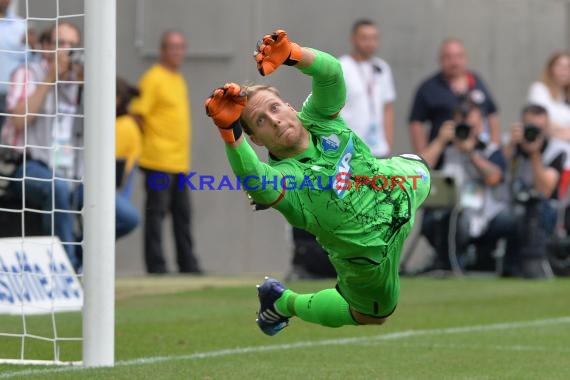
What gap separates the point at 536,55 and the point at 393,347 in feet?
28.6

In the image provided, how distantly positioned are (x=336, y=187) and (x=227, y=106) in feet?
2.82

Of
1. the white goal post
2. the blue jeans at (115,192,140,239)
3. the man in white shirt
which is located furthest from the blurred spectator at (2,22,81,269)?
the man in white shirt

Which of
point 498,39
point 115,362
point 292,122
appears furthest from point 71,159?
point 498,39

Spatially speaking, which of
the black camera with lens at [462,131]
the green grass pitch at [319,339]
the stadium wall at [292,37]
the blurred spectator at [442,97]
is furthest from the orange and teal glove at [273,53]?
the stadium wall at [292,37]

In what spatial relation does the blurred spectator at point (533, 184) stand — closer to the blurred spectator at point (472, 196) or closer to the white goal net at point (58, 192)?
the blurred spectator at point (472, 196)

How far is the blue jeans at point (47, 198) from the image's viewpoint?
10273 mm

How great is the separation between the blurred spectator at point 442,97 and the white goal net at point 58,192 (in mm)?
3619

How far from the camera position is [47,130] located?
10922mm

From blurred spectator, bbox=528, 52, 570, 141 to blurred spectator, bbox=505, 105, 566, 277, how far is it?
0.25m

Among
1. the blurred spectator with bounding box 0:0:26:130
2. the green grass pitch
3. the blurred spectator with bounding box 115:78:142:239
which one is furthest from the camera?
the blurred spectator with bounding box 115:78:142:239

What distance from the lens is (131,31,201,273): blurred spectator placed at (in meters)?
13.6

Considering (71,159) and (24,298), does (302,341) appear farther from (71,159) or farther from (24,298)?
(71,159)

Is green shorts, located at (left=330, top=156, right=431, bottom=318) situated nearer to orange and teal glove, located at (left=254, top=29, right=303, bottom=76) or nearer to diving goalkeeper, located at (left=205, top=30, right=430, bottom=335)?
diving goalkeeper, located at (left=205, top=30, right=430, bottom=335)

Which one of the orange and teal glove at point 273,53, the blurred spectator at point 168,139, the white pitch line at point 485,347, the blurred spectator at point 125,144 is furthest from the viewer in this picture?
the blurred spectator at point 168,139
